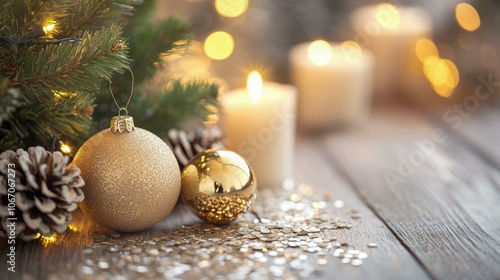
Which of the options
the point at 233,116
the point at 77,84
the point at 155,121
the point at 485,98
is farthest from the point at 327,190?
the point at 485,98

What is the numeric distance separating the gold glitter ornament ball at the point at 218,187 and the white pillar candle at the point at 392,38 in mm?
752

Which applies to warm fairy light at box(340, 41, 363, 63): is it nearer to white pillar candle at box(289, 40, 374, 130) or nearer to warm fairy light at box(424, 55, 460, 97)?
white pillar candle at box(289, 40, 374, 130)

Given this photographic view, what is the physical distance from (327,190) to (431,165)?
0.22 metres

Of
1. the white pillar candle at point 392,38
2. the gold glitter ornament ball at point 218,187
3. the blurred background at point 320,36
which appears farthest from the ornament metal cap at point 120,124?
the white pillar candle at point 392,38

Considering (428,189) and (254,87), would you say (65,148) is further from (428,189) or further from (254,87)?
(428,189)

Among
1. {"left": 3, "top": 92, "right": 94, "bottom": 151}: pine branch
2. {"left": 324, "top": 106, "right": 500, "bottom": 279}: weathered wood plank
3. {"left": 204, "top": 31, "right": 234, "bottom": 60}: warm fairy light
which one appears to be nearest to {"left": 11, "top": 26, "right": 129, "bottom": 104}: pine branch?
{"left": 3, "top": 92, "right": 94, "bottom": 151}: pine branch

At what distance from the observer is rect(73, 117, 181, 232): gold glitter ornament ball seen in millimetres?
864

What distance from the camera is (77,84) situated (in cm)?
Answer: 87

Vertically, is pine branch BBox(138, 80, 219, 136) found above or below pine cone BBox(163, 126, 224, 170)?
above

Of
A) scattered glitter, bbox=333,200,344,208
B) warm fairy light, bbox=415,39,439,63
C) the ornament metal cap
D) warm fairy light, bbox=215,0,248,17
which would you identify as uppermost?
warm fairy light, bbox=215,0,248,17

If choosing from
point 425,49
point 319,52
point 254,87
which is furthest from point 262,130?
point 425,49

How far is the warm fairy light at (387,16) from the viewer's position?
1.57m

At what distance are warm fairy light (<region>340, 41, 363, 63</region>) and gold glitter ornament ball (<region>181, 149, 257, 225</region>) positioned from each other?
61 cm

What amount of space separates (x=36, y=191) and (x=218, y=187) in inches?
9.3
